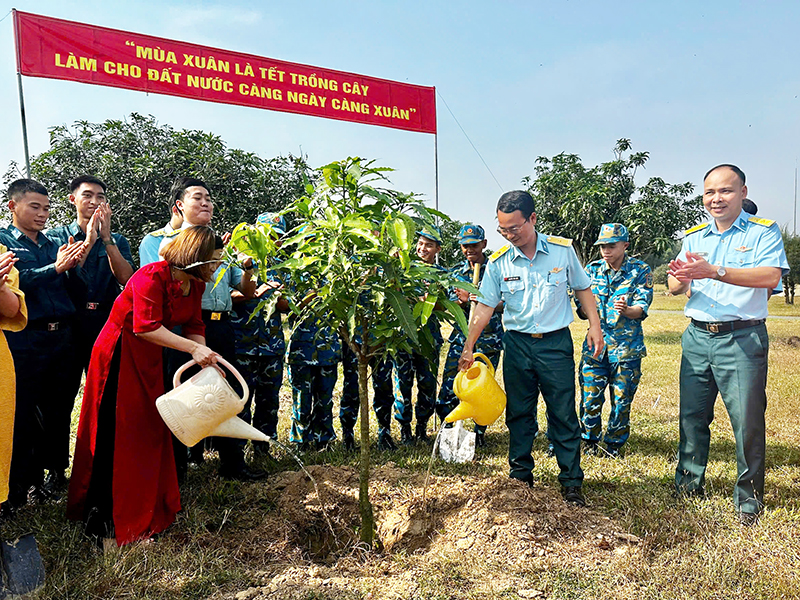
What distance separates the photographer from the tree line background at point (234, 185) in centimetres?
1077

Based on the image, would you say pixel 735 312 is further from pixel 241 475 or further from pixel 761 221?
pixel 241 475

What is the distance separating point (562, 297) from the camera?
12.2 ft

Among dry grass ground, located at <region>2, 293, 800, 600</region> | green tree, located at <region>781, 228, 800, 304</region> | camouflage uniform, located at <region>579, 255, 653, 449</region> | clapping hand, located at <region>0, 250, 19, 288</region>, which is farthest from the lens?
green tree, located at <region>781, 228, 800, 304</region>

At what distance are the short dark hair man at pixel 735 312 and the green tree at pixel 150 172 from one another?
7882 mm

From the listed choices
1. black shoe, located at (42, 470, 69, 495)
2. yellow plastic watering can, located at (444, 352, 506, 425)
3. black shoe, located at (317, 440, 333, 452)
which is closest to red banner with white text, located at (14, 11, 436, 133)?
black shoe, located at (42, 470, 69, 495)

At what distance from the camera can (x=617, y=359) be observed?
465 cm

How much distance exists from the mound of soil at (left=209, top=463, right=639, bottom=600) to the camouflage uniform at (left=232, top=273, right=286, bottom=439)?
27.6 inches

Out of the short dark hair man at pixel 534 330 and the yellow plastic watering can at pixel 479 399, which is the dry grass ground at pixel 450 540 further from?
the yellow plastic watering can at pixel 479 399

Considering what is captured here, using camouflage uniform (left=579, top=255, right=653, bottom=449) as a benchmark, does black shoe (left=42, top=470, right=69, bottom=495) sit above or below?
below

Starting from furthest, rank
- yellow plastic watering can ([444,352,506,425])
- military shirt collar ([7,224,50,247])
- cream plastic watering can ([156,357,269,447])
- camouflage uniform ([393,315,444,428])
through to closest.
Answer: camouflage uniform ([393,315,444,428]) → military shirt collar ([7,224,50,247]) → yellow plastic watering can ([444,352,506,425]) → cream plastic watering can ([156,357,269,447])

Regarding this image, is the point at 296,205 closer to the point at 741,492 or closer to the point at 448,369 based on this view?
the point at 448,369

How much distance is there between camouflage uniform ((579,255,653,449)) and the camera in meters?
4.61

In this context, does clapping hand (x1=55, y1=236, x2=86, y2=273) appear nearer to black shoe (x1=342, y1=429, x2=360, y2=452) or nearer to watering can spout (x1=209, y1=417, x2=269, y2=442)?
watering can spout (x1=209, y1=417, x2=269, y2=442)

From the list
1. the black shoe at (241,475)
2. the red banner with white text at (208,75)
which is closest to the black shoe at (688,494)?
the black shoe at (241,475)
